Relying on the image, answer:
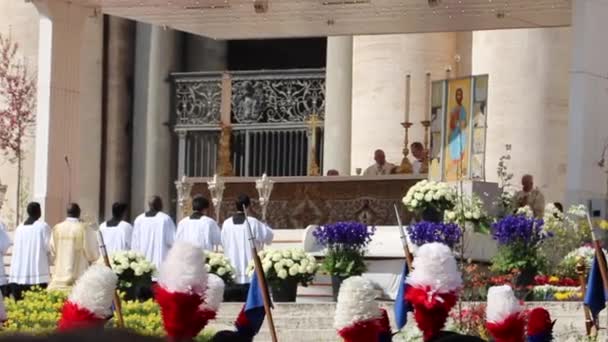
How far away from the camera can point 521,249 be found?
1573 centimetres

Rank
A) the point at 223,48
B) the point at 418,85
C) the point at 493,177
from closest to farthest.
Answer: the point at 493,177 < the point at 418,85 < the point at 223,48

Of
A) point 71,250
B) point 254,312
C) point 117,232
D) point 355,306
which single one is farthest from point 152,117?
point 355,306

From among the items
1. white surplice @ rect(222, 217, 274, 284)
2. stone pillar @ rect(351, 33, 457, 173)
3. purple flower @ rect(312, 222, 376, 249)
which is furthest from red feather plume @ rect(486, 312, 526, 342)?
stone pillar @ rect(351, 33, 457, 173)

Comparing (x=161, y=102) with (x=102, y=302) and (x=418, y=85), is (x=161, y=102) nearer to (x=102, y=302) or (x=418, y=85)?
(x=418, y=85)

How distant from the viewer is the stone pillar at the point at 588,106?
17.1m

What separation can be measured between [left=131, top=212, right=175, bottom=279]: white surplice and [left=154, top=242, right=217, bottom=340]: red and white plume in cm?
1217

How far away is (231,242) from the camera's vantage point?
18719 mm

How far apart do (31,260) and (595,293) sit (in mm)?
8647

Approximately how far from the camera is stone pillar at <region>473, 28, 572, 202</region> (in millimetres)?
23844

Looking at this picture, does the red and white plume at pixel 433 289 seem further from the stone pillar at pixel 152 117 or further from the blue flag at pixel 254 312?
the stone pillar at pixel 152 117

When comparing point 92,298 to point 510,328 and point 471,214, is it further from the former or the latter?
point 471,214

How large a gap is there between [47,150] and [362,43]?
7798 mm

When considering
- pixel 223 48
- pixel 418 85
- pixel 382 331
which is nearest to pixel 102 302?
pixel 382 331

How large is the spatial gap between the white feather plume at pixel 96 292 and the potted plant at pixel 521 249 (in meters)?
8.20
